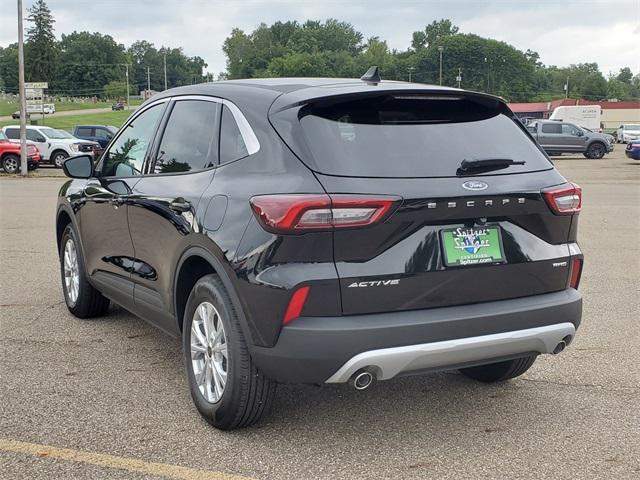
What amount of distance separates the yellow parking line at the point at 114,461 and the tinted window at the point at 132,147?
1.87 metres

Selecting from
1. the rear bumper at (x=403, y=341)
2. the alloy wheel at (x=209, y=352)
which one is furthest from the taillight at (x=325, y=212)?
the alloy wheel at (x=209, y=352)

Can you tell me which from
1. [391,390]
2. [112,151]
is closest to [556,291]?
[391,390]

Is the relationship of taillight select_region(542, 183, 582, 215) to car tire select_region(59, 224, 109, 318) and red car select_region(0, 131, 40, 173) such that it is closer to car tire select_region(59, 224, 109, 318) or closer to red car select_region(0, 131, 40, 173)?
car tire select_region(59, 224, 109, 318)

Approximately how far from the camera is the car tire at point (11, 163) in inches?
1074

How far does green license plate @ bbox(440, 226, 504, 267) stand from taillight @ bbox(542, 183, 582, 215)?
0.37m

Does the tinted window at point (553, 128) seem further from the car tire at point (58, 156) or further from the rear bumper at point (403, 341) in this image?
the rear bumper at point (403, 341)

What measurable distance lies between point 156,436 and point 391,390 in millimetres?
1440

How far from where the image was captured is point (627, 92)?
182m

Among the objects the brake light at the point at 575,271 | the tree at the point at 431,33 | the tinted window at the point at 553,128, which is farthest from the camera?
the tree at the point at 431,33

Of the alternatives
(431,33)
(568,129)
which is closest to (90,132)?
(568,129)

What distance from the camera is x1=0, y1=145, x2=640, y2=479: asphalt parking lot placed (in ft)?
11.2

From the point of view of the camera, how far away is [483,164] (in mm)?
3611

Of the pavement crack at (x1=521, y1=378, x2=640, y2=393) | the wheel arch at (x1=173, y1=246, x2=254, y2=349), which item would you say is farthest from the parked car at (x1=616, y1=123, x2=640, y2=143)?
the wheel arch at (x1=173, y1=246, x2=254, y2=349)

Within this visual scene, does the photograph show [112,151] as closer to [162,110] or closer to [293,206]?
[162,110]
